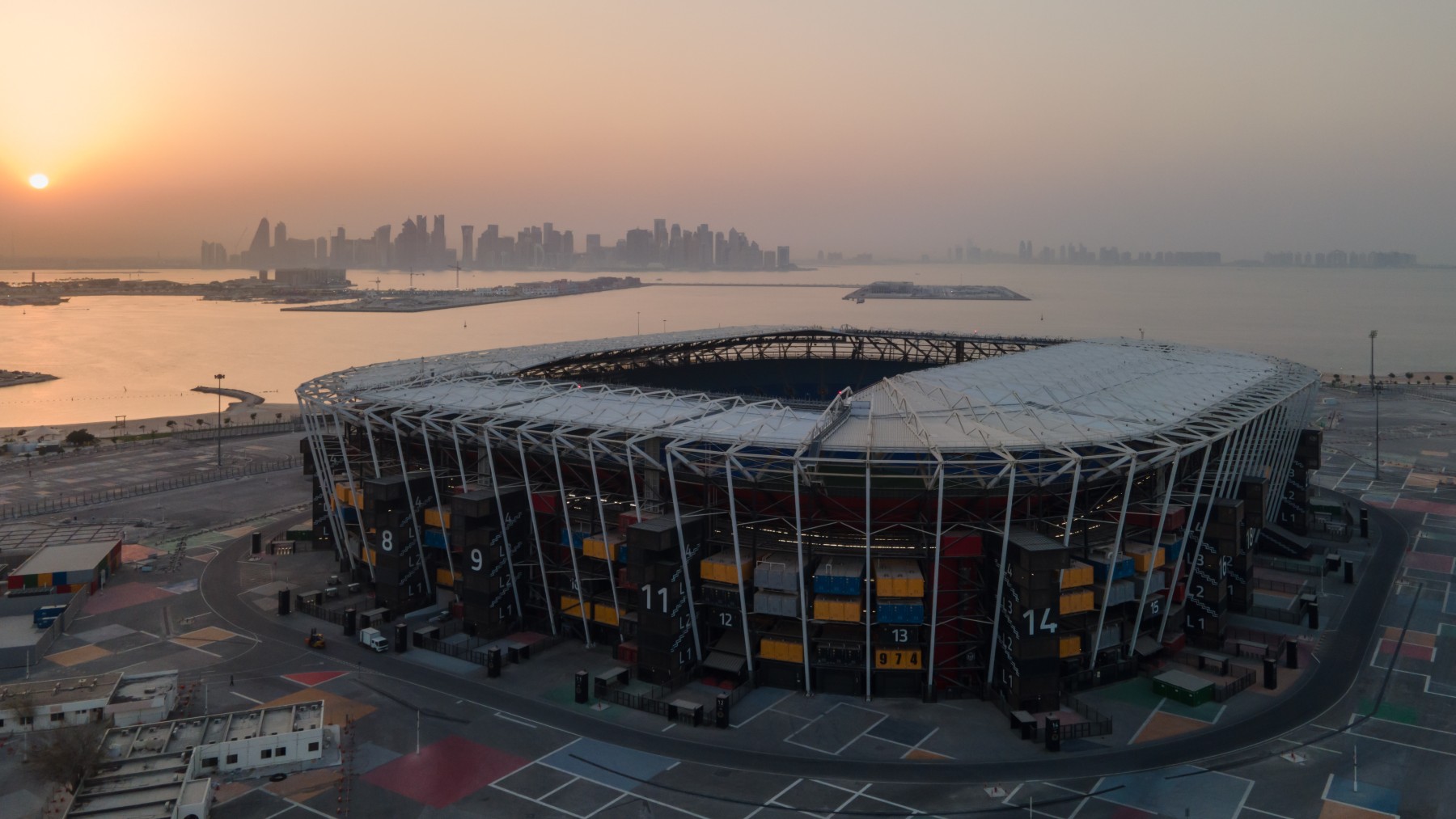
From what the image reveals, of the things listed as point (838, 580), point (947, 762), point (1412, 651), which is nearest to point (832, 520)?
point (838, 580)

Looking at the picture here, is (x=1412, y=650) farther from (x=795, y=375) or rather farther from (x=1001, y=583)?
(x=795, y=375)

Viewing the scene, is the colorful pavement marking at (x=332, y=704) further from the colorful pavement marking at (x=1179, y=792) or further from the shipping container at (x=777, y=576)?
the colorful pavement marking at (x=1179, y=792)

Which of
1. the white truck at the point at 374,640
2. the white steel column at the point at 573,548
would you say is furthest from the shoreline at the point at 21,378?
the white steel column at the point at 573,548

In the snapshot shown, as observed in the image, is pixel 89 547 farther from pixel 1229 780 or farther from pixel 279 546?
pixel 1229 780

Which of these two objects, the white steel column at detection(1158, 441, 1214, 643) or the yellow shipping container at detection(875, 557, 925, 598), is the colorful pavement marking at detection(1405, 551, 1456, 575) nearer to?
the white steel column at detection(1158, 441, 1214, 643)

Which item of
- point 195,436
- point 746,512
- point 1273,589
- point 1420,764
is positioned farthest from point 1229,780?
point 195,436

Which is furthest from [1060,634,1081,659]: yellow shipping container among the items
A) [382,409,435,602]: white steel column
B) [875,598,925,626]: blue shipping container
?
[382,409,435,602]: white steel column
